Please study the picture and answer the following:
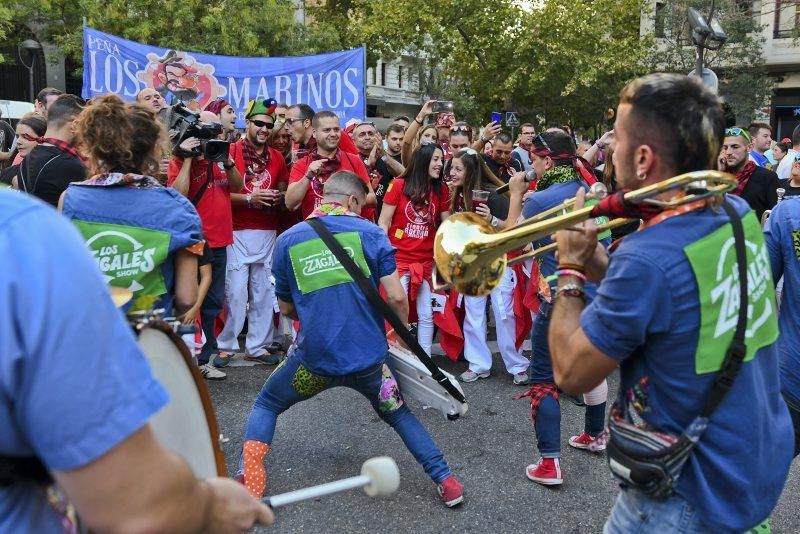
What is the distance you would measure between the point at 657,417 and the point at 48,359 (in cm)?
144

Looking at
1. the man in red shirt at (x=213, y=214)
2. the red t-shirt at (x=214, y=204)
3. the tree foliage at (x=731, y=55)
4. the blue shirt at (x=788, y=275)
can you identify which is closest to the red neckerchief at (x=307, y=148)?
the man in red shirt at (x=213, y=214)

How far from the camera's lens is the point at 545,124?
1150 inches

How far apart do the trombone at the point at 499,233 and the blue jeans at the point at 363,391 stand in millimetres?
1484

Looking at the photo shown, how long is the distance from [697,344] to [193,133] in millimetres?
3908

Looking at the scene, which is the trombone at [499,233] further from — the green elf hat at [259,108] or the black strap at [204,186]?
the green elf hat at [259,108]

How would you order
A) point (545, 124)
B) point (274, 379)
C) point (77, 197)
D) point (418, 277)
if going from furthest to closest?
point (545, 124)
point (418, 277)
point (274, 379)
point (77, 197)

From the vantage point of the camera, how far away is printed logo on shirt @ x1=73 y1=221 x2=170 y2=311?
288cm

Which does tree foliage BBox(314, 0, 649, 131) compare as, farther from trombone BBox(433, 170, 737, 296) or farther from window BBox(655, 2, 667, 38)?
trombone BBox(433, 170, 737, 296)

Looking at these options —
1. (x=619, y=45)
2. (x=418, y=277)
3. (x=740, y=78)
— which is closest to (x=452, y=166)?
(x=418, y=277)

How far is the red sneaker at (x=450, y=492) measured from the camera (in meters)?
3.62

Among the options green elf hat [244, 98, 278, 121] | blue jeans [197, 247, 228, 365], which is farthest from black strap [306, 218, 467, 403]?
green elf hat [244, 98, 278, 121]

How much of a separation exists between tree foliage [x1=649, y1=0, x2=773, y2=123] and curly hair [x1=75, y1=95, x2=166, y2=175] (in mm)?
24439

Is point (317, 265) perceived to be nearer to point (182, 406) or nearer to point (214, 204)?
point (182, 406)

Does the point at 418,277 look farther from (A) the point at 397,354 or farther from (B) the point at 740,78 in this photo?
(B) the point at 740,78
